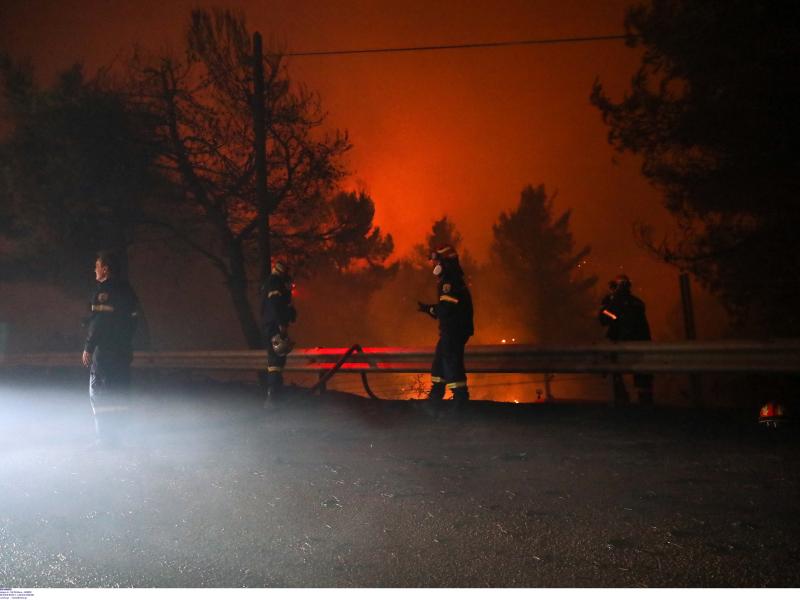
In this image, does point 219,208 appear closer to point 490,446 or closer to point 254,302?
point 490,446

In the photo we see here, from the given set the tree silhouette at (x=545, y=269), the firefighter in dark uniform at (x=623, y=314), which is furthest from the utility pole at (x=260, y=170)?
the tree silhouette at (x=545, y=269)

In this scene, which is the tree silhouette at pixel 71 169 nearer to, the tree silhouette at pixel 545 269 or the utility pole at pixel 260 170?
the utility pole at pixel 260 170

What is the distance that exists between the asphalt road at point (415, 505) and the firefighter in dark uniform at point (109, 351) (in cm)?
33

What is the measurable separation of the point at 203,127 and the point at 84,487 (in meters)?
17.7

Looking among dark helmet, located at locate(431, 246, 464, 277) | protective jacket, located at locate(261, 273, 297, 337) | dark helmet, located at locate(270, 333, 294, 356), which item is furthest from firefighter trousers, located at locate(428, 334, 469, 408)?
protective jacket, located at locate(261, 273, 297, 337)

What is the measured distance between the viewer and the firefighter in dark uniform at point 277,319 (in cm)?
966

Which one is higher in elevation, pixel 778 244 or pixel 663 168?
pixel 663 168

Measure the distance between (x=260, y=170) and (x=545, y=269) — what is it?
6174cm

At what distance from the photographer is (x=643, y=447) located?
6379 mm

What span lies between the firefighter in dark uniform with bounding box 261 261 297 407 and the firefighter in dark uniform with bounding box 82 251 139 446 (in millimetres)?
2145

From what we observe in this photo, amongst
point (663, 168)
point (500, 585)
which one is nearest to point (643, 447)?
point (500, 585)

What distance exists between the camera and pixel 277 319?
9680 mm

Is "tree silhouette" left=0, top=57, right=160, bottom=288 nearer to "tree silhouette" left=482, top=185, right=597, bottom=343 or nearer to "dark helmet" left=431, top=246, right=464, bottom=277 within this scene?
"dark helmet" left=431, top=246, right=464, bottom=277

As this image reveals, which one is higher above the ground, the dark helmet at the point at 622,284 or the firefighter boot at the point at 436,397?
the dark helmet at the point at 622,284
